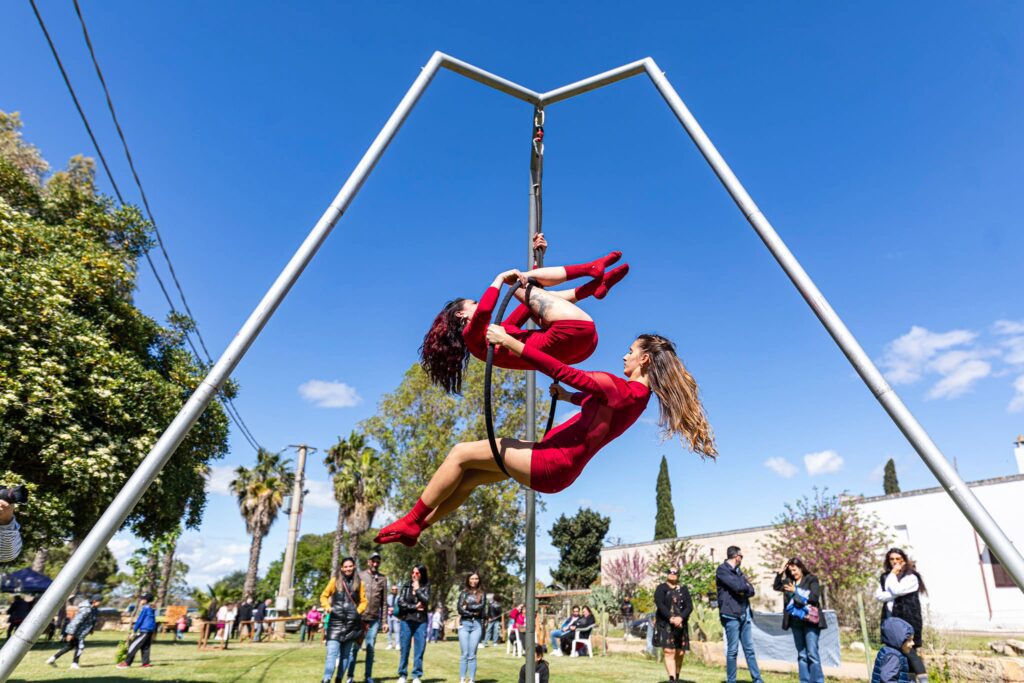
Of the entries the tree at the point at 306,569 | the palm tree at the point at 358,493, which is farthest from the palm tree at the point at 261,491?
the tree at the point at 306,569

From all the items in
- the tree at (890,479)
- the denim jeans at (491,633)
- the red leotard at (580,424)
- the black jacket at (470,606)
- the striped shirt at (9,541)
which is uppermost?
the tree at (890,479)

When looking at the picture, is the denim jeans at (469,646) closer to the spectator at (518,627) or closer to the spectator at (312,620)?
the spectator at (518,627)

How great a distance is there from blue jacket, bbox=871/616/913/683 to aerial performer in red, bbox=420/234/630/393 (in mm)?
4496

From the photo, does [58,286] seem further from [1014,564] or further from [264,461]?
[264,461]

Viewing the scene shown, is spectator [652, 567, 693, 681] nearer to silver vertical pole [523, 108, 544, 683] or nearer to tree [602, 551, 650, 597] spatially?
silver vertical pole [523, 108, 544, 683]

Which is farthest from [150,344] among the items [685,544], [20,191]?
[685,544]

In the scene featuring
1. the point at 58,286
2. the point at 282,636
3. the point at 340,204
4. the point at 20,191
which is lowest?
the point at 282,636

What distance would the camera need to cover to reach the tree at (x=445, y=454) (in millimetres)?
22359

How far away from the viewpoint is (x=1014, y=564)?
2.70m

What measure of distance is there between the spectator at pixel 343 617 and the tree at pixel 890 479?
133 ft

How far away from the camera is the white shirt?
611 centimetres

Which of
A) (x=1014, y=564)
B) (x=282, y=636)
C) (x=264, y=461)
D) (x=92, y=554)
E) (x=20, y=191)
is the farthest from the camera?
(x=264, y=461)

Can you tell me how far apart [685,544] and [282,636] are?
16.4m

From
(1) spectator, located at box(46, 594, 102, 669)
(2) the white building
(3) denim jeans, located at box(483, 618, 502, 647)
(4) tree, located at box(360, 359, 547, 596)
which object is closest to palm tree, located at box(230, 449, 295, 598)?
(4) tree, located at box(360, 359, 547, 596)
